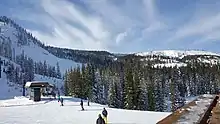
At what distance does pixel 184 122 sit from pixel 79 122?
24.5 m

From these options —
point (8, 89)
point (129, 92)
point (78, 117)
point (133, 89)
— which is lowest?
point (78, 117)

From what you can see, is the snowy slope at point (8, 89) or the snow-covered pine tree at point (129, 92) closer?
the snow-covered pine tree at point (129, 92)

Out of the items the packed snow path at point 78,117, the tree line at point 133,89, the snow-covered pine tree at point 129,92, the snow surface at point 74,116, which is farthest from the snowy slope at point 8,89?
the packed snow path at point 78,117

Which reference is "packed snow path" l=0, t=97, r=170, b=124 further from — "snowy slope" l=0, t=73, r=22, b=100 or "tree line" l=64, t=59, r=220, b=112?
"snowy slope" l=0, t=73, r=22, b=100

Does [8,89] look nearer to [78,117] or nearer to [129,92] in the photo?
[129,92]

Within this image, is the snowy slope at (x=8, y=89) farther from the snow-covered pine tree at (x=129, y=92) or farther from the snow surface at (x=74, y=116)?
the snow surface at (x=74, y=116)

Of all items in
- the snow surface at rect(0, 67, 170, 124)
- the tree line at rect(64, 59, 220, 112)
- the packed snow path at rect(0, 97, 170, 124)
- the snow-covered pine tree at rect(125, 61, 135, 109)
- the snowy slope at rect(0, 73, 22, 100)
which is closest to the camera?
the packed snow path at rect(0, 97, 170, 124)

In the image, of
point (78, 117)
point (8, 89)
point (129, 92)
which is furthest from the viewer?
point (8, 89)

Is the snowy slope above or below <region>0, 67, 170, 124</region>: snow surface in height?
above

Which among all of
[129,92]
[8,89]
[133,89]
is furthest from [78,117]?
[8,89]

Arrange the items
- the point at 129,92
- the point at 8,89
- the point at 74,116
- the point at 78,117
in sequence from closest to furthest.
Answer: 1. the point at 78,117
2. the point at 74,116
3. the point at 129,92
4. the point at 8,89

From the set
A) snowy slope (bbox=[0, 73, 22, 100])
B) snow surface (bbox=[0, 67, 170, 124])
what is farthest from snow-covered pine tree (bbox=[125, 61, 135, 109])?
snowy slope (bbox=[0, 73, 22, 100])

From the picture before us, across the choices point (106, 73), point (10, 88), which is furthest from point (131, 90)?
point (10, 88)

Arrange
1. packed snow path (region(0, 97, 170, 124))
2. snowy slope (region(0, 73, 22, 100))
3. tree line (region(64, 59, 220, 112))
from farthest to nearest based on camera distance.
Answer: snowy slope (region(0, 73, 22, 100)) → tree line (region(64, 59, 220, 112)) → packed snow path (region(0, 97, 170, 124))
